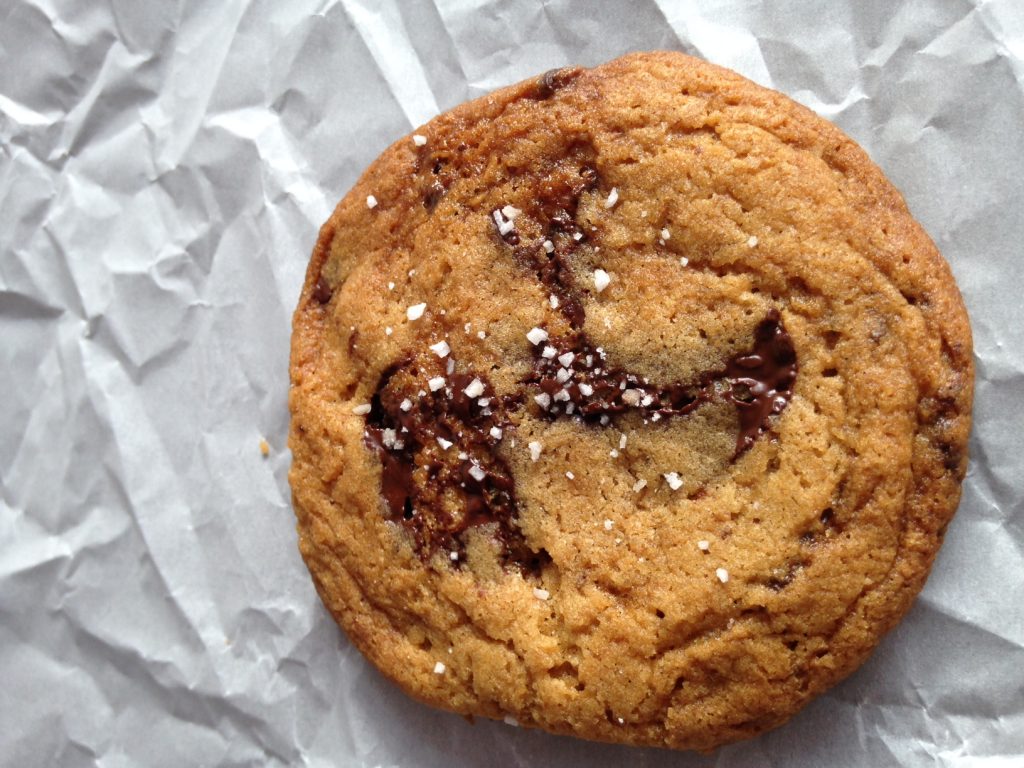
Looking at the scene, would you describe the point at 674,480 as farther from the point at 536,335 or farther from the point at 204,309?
the point at 204,309

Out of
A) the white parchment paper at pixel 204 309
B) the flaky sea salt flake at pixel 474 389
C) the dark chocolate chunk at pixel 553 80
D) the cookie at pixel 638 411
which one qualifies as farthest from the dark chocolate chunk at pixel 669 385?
the white parchment paper at pixel 204 309

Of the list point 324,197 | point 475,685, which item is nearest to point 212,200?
point 324,197

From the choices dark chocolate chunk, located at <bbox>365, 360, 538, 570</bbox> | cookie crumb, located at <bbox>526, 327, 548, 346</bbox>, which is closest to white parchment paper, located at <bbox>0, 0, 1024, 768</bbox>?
dark chocolate chunk, located at <bbox>365, 360, 538, 570</bbox>

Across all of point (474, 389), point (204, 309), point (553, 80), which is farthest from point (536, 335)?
point (204, 309)

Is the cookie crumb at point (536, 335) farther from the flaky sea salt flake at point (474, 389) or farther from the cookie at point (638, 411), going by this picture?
the flaky sea salt flake at point (474, 389)

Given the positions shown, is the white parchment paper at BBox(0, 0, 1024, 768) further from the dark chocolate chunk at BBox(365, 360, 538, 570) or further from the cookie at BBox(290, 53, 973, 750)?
the dark chocolate chunk at BBox(365, 360, 538, 570)

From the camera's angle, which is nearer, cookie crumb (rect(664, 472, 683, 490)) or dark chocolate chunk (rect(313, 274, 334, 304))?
cookie crumb (rect(664, 472, 683, 490))
